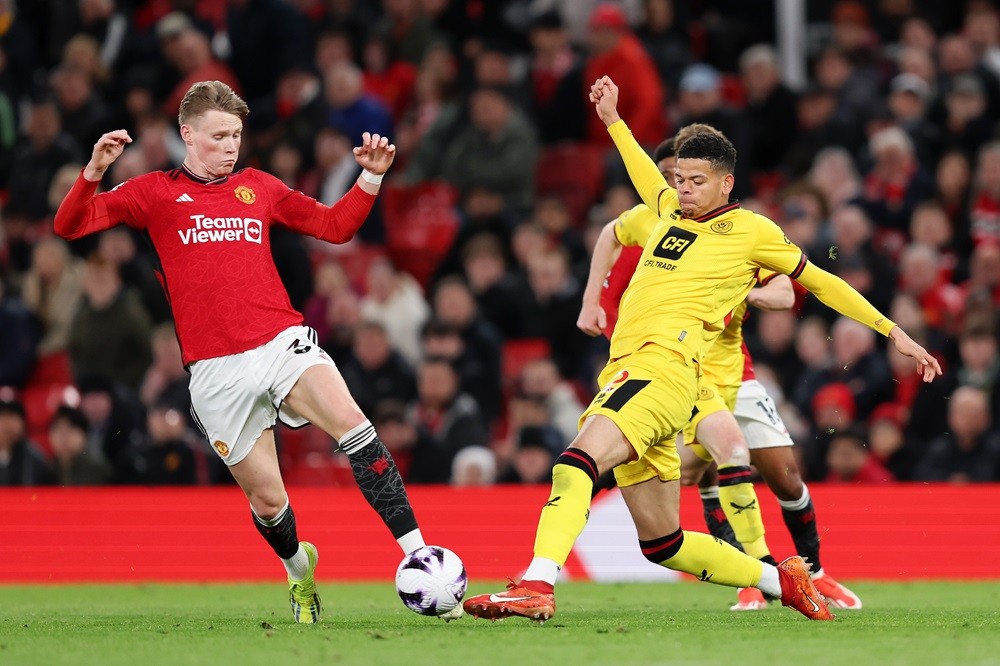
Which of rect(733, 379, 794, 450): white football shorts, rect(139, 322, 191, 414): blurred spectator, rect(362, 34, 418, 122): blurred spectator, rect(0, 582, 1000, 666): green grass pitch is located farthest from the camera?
rect(362, 34, 418, 122): blurred spectator

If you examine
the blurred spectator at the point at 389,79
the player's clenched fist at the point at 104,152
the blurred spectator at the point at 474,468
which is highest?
the blurred spectator at the point at 389,79

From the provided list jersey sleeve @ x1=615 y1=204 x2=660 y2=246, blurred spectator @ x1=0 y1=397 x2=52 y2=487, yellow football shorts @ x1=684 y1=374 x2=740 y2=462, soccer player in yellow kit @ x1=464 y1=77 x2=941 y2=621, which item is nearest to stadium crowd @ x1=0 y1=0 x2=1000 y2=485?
blurred spectator @ x1=0 y1=397 x2=52 y2=487

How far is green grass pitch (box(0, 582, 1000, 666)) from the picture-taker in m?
6.49

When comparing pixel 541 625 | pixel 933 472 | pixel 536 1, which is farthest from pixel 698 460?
pixel 536 1

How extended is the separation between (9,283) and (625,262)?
866 centimetres

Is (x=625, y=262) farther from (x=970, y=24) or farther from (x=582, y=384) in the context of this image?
(x=970, y=24)

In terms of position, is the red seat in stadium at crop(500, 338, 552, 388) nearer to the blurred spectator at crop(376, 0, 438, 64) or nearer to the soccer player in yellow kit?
the blurred spectator at crop(376, 0, 438, 64)

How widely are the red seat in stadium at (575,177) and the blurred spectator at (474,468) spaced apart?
3695 mm

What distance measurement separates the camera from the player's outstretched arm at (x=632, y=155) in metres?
8.50

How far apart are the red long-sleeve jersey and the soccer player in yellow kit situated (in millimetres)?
1556

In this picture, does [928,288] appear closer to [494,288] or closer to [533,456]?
[533,456]

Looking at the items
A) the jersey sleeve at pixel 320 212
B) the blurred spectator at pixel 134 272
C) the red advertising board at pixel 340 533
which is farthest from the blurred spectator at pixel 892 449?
the blurred spectator at pixel 134 272

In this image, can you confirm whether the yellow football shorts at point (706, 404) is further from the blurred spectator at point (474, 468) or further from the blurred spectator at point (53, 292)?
the blurred spectator at point (53, 292)

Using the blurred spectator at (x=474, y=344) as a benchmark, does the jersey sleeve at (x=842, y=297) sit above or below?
above
